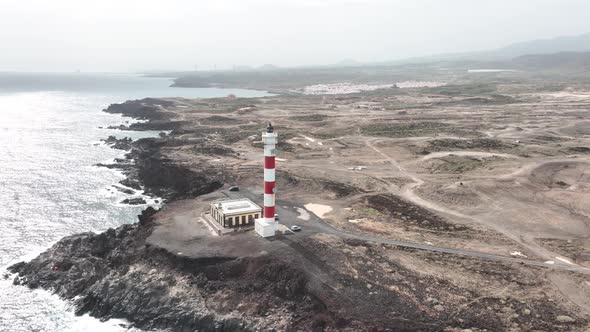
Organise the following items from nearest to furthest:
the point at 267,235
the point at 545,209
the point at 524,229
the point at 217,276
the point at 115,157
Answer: the point at 217,276, the point at 267,235, the point at 524,229, the point at 545,209, the point at 115,157

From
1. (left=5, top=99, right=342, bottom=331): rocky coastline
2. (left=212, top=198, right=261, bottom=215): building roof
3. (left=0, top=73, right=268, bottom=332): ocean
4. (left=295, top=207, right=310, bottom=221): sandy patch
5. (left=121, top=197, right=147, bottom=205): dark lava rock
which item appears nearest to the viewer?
(left=5, top=99, right=342, bottom=331): rocky coastline

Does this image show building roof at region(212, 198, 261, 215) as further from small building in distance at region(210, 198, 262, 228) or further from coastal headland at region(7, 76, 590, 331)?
coastal headland at region(7, 76, 590, 331)

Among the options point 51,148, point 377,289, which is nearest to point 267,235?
point 377,289

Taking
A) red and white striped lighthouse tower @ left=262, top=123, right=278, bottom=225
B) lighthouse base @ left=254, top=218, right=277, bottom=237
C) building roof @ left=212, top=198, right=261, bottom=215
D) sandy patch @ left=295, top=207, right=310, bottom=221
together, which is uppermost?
red and white striped lighthouse tower @ left=262, top=123, right=278, bottom=225

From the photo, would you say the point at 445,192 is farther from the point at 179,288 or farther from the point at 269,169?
the point at 179,288

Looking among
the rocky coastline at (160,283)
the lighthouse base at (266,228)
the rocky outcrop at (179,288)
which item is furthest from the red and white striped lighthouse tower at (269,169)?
the rocky coastline at (160,283)

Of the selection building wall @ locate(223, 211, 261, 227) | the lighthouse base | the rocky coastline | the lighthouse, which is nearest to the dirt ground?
the lighthouse base

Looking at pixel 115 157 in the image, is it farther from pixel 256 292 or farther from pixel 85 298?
pixel 256 292

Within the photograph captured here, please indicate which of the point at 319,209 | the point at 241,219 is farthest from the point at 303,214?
the point at 241,219
